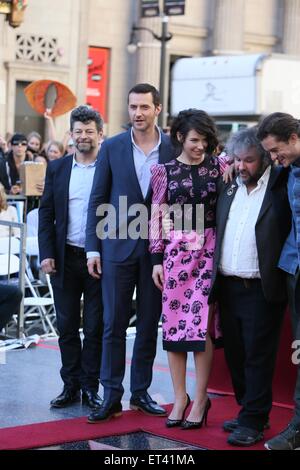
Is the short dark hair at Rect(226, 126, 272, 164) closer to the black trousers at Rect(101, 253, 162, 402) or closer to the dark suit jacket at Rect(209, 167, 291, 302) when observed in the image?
the dark suit jacket at Rect(209, 167, 291, 302)

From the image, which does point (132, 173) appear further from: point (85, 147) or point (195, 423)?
point (195, 423)

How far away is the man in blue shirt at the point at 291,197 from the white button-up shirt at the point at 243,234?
0.64ft

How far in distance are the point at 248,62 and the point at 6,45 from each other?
8.35 metres

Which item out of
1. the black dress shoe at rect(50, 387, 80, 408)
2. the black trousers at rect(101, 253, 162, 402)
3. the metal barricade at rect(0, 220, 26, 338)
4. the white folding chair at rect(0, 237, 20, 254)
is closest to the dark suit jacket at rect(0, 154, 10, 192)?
the white folding chair at rect(0, 237, 20, 254)

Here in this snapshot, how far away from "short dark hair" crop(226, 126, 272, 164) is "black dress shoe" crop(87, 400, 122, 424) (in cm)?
180

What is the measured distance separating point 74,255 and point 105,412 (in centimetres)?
117

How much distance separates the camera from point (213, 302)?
6.45 meters

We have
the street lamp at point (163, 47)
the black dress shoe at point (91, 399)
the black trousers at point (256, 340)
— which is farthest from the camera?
the street lamp at point (163, 47)

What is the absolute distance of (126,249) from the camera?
22.3ft

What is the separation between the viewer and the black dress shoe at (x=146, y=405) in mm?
6863

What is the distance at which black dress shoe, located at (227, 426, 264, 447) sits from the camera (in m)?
6.09

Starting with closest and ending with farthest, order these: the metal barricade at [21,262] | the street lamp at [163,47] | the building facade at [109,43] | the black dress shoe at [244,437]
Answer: the black dress shoe at [244,437] → the metal barricade at [21,262] → the street lamp at [163,47] → the building facade at [109,43]

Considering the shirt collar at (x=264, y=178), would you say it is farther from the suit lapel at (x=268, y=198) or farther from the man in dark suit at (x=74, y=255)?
the man in dark suit at (x=74, y=255)

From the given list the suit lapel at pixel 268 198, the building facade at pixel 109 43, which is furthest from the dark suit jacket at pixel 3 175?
the building facade at pixel 109 43
